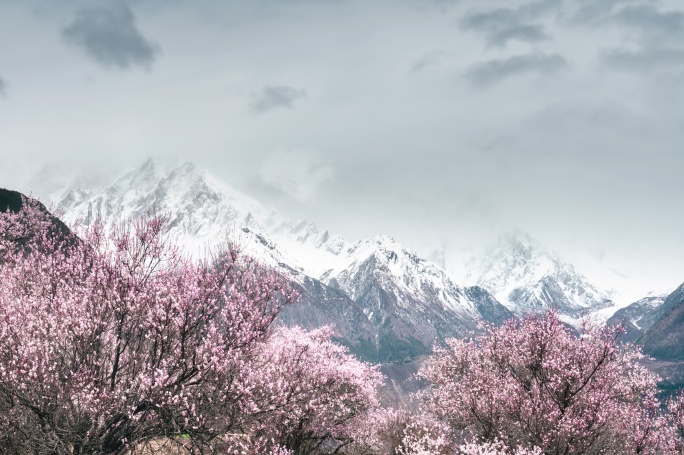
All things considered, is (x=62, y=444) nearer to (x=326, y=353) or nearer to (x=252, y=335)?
(x=252, y=335)

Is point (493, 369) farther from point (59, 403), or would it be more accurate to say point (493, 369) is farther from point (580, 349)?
point (59, 403)

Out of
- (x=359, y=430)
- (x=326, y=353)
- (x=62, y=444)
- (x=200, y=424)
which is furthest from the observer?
(x=359, y=430)

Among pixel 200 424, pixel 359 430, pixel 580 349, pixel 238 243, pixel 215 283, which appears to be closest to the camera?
pixel 200 424

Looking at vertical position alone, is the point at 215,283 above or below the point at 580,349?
above

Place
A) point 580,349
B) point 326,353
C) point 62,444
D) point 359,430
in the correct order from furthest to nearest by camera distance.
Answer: point 359,430 → point 326,353 → point 580,349 → point 62,444

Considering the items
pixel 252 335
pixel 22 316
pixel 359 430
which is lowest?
pixel 359 430

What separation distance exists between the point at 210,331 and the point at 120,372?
4468mm

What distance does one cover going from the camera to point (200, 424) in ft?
56.1

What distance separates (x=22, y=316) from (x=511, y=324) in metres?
29.7

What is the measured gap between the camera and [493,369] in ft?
121

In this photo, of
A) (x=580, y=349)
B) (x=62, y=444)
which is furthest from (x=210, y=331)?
(x=580, y=349)

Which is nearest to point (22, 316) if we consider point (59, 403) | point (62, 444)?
point (59, 403)

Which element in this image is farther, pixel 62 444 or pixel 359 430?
pixel 359 430

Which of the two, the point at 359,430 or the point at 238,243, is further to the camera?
the point at 359,430
